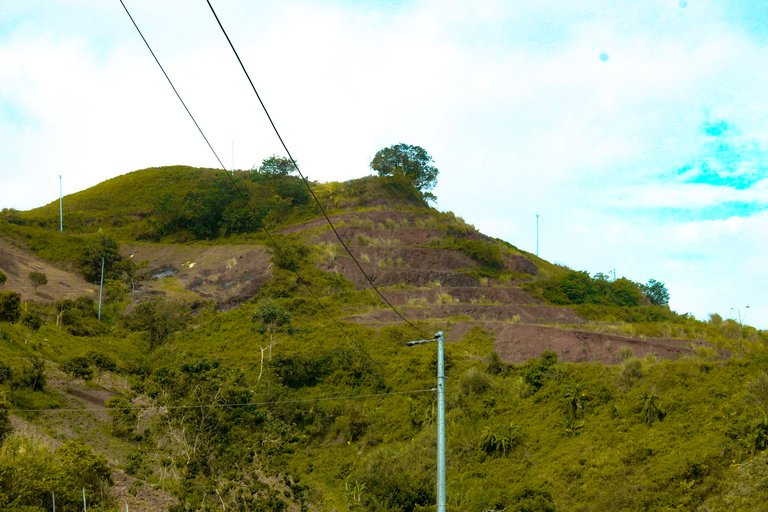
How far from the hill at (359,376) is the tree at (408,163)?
10.1 m

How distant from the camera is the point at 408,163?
85.8 metres

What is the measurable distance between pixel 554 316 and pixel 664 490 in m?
27.7

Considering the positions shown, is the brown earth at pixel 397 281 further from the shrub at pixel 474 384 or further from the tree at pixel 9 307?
the tree at pixel 9 307

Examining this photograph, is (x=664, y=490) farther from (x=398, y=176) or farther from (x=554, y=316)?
(x=398, y=176)

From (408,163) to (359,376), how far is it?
43548mm

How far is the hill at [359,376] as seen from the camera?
3089 cm

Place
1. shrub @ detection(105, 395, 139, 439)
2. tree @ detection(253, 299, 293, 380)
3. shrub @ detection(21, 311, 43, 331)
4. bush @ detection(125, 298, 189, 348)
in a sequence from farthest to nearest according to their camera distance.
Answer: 1. bush @ detection(125, 298, 189, 348)
2. tree @ detection(253, 299, 293, 380)
3. shrub @ detection(21, 311, 43, 331)
4. shrub @ detection(105, 395, 139, 439)

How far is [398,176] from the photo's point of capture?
261 feet

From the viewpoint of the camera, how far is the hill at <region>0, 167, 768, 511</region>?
101ft

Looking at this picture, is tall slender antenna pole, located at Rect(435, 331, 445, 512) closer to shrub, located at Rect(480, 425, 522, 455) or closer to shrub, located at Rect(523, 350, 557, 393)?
shrub, located at Rect(480, 425, 522, 455)

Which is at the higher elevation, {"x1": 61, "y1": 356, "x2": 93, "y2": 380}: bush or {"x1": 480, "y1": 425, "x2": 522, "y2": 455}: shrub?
{"x1": 61, "y1": 356, "x2": 93, "y2": 380}: bush

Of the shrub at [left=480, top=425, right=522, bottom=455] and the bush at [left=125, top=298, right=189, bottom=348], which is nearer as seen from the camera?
the shrub at [left=480, top=425, right=522, bottom=455]

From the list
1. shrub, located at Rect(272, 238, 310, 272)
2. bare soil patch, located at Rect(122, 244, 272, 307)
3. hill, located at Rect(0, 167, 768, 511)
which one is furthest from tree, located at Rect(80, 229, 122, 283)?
shrub, located at Rect(272, 238, 310, 272)

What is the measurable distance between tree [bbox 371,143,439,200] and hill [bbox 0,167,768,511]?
398 inches
